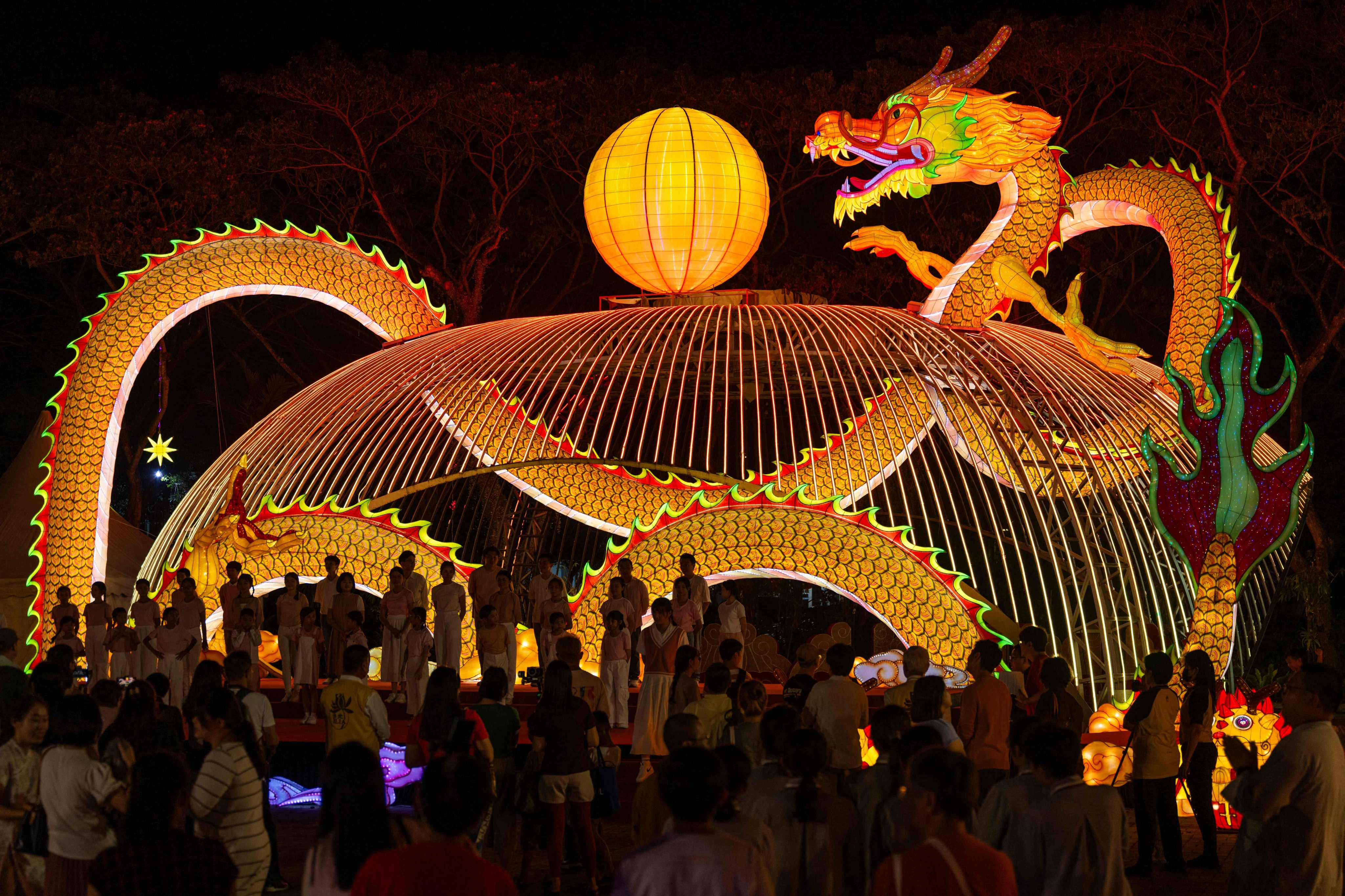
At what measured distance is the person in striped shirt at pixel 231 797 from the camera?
514 centimetres

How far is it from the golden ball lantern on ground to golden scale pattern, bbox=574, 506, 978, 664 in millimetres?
3004

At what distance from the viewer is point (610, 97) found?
22312mm

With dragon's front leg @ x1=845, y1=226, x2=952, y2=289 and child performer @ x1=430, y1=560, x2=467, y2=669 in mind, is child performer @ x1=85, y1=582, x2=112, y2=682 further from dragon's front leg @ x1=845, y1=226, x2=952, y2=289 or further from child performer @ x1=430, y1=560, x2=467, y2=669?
dragon's front leg @ x1=845, y1=226, x2=952, y2=289

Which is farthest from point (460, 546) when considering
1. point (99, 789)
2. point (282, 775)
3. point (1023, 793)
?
point (1023, 793)

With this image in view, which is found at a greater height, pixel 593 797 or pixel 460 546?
pixel 460 546

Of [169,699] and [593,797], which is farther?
[169,699]

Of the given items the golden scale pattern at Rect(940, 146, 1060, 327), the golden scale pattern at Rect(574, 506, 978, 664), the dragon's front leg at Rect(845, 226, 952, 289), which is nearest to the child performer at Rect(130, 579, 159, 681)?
the golden scale pattern at Rect(574, 506, 978, 664)

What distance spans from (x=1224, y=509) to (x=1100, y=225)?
514 centimetres

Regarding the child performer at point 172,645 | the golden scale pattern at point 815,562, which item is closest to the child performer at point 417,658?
the golden scale pattern at point 815,562

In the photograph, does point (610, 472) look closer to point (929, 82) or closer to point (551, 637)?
point (551, 637)

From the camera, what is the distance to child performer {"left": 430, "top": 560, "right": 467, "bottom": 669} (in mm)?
11922

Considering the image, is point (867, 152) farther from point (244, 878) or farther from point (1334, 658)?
point (244, 878)

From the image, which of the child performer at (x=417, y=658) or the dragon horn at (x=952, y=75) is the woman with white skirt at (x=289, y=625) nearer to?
the child performer at (x=417, y=658)

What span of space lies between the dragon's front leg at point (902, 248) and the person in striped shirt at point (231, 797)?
9.98m
